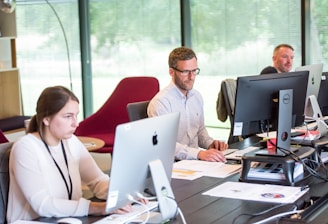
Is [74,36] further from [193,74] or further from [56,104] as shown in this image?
[56,104]

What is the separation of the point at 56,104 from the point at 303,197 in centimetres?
114

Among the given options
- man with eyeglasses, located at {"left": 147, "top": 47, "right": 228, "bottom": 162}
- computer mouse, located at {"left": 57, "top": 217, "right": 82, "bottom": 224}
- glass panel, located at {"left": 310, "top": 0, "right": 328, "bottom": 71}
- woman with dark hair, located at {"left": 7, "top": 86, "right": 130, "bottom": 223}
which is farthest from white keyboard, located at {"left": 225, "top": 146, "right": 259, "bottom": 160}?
glass panel, located at {"left": 310, "top": 0, "right": 328, "bottom": 71}

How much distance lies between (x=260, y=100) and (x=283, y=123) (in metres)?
0.16

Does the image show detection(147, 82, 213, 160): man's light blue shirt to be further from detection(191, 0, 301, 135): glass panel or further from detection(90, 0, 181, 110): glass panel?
detection(90, 0, 181, 110): glass panel

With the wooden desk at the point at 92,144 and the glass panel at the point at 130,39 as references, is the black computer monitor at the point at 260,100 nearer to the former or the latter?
the wooden desk at the point at 92,144

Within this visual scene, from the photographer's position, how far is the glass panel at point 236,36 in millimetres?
6688

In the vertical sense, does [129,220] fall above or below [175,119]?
below

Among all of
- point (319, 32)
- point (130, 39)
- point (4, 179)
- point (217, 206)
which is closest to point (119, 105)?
point (130, 39)

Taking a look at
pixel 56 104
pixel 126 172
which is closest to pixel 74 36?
pixel 56 104

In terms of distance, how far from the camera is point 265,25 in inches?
268

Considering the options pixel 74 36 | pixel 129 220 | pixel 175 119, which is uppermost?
pixel 74 36

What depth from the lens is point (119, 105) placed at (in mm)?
6402

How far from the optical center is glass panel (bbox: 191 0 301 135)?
21.9ft

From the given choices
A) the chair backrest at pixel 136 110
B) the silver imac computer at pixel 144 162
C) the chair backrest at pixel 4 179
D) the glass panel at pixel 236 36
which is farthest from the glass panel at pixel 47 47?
the silver imac computer at pixel 144 162
